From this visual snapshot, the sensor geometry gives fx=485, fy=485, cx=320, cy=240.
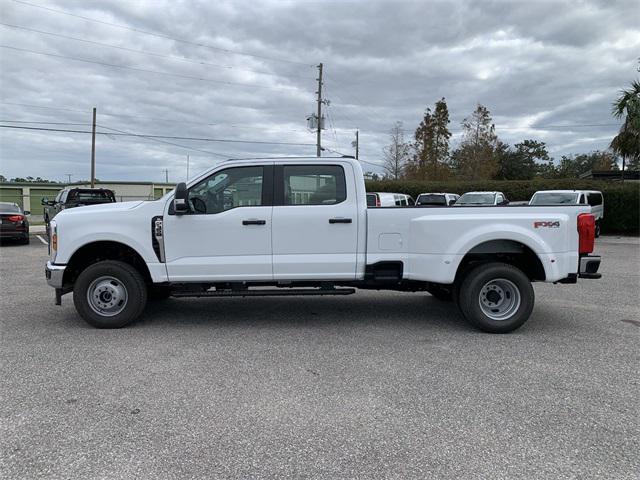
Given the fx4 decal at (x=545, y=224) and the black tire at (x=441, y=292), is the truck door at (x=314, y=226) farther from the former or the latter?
the fx4 decal at (x=545, y=224)

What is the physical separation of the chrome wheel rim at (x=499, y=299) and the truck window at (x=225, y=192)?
2.89 m

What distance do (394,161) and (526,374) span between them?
3669 centimetres

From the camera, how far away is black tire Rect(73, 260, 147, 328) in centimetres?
571

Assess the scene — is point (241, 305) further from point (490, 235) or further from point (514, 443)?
point (514, 443)

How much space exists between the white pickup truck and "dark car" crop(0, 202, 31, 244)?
1150 centimetres

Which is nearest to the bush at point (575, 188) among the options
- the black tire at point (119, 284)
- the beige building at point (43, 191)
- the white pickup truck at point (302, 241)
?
the beige building at point (43, 191)

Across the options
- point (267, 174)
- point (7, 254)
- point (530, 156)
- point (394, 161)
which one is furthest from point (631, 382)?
point (530, 156)

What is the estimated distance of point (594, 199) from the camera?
62.7ft

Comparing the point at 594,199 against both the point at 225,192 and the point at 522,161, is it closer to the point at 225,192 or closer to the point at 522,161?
the point at 225,192

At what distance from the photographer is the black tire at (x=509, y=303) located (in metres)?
5.63

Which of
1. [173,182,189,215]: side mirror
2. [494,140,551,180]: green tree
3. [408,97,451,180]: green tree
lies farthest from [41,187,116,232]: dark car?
[494,140,551,180]: green tree

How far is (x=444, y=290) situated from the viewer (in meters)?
6.75

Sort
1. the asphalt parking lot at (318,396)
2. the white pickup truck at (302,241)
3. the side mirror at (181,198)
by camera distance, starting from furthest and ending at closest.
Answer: the white pickup truck at (302,241) < the side mirror at (181,198) < the asphalt parking lot at (318,396)

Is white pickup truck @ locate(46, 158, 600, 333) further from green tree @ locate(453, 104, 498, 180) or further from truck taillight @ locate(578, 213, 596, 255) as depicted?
green tree @ locate(453, 104, 498, 180)
